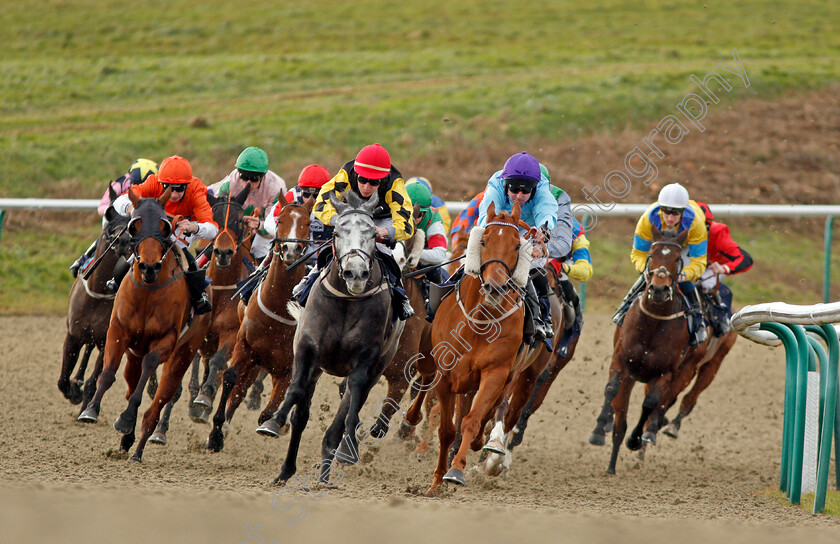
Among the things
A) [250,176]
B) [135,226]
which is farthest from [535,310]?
[250,176]

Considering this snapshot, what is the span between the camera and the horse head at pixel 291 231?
23.2 feet

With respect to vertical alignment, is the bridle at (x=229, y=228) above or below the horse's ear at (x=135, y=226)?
above

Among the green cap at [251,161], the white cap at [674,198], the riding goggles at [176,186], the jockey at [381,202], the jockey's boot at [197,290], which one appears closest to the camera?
the jockey at [381,202]

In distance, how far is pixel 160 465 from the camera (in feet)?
23.2

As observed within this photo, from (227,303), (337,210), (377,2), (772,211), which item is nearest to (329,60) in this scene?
(377,2)

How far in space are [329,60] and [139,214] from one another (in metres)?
22.3

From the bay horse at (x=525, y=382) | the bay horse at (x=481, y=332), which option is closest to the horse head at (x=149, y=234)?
the bay horse at (x=481, y=332)

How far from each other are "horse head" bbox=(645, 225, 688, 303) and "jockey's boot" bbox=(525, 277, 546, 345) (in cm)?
163

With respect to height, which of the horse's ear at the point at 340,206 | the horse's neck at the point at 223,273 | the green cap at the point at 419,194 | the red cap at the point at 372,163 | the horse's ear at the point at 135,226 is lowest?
the horse's neck at the point at 223,273

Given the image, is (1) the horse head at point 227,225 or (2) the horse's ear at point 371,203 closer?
(2) the horse's ear at point 371,203

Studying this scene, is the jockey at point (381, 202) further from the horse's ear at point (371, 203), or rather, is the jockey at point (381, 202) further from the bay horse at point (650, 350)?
the bay horse at point (650, 350)

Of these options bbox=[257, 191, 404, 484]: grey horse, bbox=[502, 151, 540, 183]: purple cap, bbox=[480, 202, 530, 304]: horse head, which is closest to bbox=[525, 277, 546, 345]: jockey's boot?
bbox=[480, 202, 530, 304]: horse head

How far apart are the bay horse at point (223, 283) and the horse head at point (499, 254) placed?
8.27 feet

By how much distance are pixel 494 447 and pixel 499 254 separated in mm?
1245
